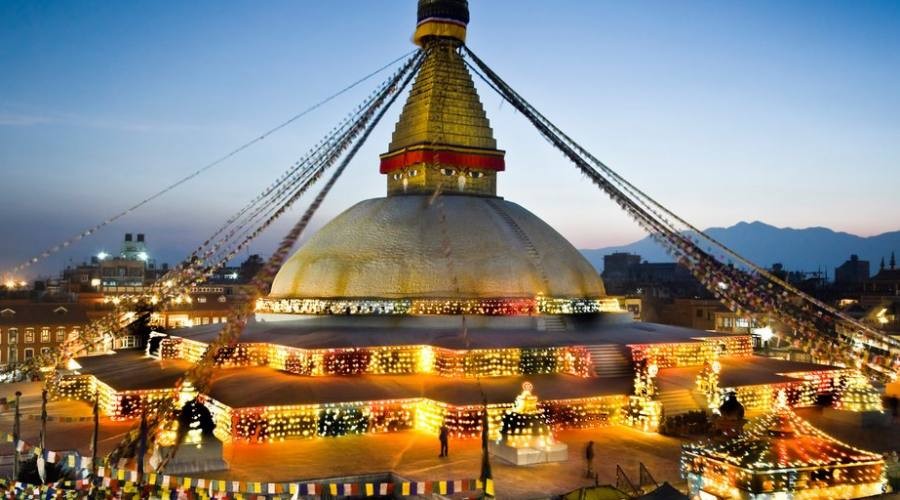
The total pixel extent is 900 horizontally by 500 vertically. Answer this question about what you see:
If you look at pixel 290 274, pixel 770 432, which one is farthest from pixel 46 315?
pixel 770 432

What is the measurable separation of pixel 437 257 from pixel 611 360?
5.47 m

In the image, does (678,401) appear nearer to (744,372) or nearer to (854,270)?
(744,372)

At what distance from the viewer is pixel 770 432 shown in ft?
33.3

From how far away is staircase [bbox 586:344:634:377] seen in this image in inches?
699

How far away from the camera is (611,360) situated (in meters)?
18.0

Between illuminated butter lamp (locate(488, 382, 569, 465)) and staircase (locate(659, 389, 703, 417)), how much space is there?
3559 millimetres

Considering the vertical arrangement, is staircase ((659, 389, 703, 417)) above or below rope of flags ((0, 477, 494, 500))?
above

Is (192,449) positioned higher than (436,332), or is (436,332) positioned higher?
(436,332)

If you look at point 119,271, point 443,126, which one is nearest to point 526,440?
point 443,126

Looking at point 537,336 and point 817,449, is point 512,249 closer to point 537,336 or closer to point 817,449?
point 537,336

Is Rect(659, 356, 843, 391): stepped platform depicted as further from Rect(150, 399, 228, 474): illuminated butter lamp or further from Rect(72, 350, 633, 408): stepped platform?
Rect(150, 399, 228, 474): illuminated butter lamp

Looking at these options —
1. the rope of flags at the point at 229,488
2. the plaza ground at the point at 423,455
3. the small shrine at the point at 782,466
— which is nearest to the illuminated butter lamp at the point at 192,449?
the plaza ground at the point at 423,455

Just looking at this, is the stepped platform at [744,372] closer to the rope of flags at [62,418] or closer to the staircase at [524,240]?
the staircase at [524,240]

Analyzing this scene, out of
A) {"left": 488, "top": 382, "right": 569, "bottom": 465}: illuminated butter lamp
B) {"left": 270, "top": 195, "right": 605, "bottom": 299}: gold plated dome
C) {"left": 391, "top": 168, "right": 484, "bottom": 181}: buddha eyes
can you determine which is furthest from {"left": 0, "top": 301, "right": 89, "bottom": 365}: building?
{"left": 488, "top": 382, "right": 569, "bottom": 465}: illuminated butter lamp
